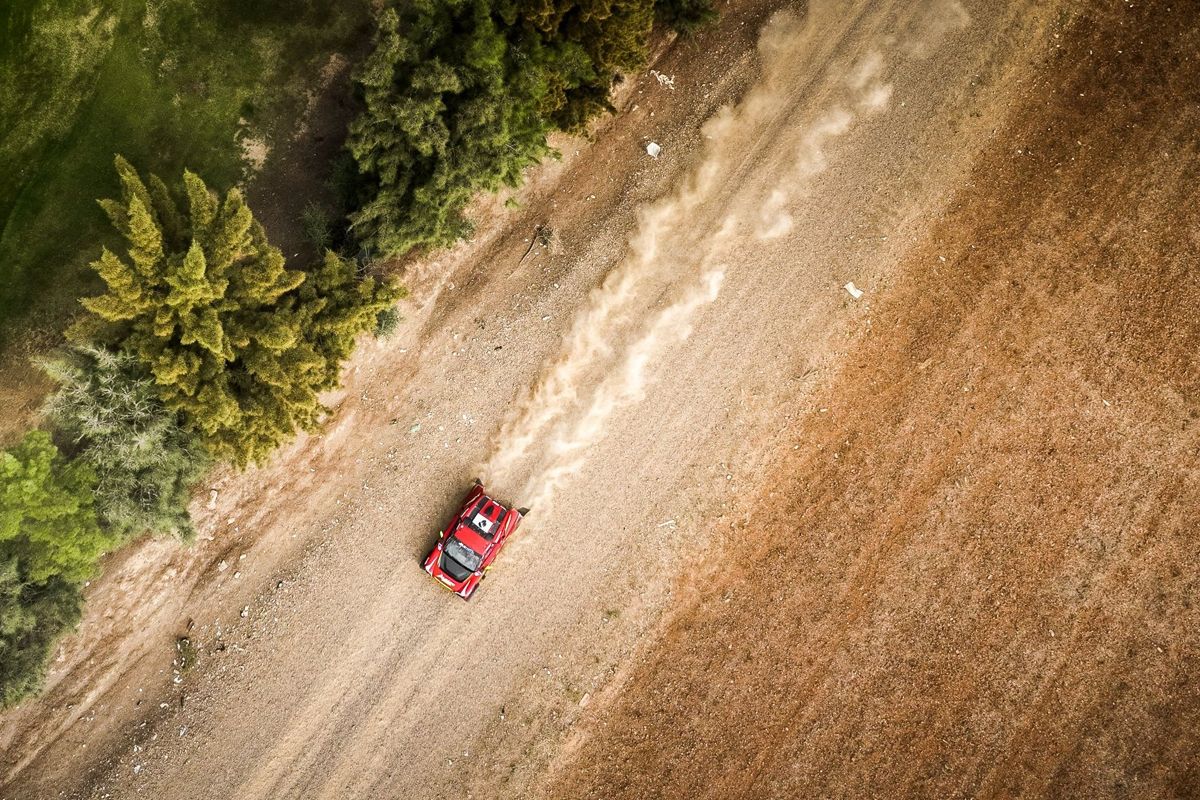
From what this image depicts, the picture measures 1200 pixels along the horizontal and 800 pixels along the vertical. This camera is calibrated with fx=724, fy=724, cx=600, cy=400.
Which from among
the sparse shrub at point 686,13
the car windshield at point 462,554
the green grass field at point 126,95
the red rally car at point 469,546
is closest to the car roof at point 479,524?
the red rally car at point 469,546

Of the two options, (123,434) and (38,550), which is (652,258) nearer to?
(123,434)

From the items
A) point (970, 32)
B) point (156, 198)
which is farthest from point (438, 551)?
point (970, 32)

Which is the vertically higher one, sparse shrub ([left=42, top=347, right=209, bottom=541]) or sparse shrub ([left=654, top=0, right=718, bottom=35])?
sparse shrub ([left=42, top=347, right=209, bottom=541])

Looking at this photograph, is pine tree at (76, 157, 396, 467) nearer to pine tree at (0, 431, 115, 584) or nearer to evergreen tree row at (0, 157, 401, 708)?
evergreen tree row at (0, 157, 401, 708)

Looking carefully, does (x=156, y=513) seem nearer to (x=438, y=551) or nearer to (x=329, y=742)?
(x=438, y=551)

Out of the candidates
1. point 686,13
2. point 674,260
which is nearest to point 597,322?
point 674,260

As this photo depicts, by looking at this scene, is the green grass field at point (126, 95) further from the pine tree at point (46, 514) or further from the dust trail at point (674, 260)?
the dust trail at point (674, 260)

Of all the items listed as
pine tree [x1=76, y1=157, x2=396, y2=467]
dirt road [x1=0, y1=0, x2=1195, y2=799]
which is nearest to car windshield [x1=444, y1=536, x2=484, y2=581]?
dirt road [x1=0, y1=0, x2=1195, y2=799]
